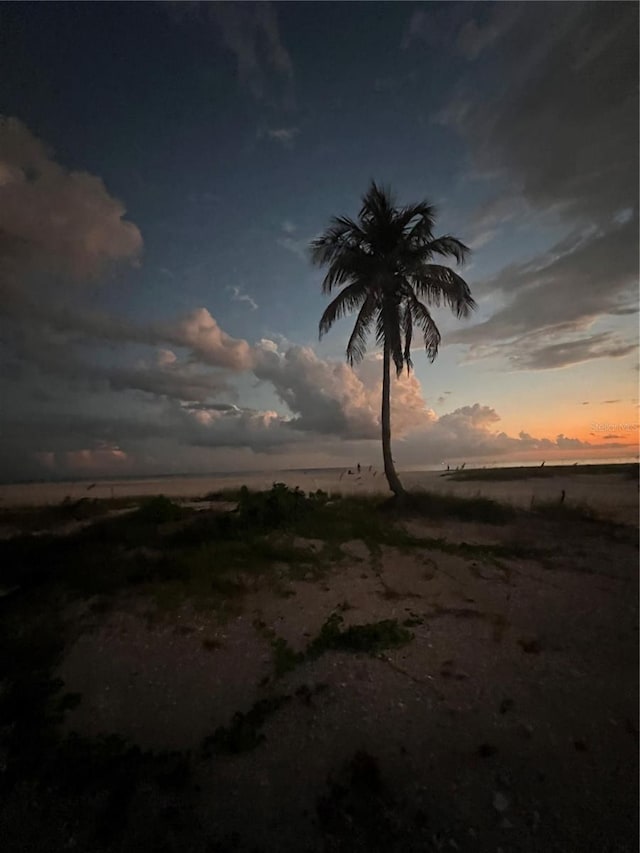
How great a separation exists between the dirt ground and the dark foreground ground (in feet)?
0.06

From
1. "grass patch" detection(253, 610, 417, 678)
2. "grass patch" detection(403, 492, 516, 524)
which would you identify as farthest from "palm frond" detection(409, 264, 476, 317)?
"grass patch" detection(253, 610, 417, 678)

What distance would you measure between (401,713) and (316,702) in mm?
888

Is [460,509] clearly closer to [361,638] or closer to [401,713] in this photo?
[361,638]

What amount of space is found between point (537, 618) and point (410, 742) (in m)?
3.50

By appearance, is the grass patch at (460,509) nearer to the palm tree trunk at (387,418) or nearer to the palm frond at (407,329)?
the palm tree trunk at (387,418)

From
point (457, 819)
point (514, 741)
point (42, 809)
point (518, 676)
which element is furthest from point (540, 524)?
point (42, 809)

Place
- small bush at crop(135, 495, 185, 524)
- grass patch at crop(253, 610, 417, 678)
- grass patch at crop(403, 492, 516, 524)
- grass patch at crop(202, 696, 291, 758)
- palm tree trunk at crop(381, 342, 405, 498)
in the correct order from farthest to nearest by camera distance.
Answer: palm tree trunk at crop(381, 342, 405, 498) < grass patch at crop(403, 492, 516, 524) < small bush at crop(135, 495, 185, 524) < grass patch at crop(253, 610, 417, 678) < grass patch at crop(202, 696, 291, 758)

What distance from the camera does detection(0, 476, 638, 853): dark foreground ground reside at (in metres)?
2.99

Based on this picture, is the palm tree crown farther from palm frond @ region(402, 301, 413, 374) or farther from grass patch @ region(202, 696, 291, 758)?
grass patch @ region(202, 696, 291, 758)

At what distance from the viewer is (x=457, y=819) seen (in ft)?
9.65

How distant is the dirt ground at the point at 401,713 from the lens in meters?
2.95

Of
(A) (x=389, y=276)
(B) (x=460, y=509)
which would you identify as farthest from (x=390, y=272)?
(B) (x=460, y=509)

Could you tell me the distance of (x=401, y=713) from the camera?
3979 millimetres

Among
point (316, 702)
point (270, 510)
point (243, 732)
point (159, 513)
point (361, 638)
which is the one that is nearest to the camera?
point (243, 732)
